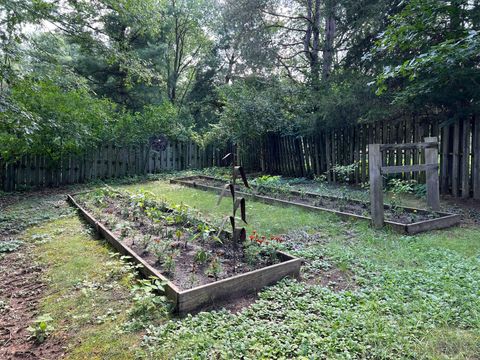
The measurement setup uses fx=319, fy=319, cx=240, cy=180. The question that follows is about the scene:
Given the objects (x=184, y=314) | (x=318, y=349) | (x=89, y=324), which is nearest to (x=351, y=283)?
(x=318, y=349)

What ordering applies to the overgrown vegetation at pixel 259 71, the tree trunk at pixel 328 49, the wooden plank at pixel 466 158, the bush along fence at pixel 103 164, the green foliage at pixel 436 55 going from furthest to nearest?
1. the tree trunk at pixel 328 49
2. the bush along fence at pixel 103 164
3. the wooden plank at pixel 466 158
4. the overgrown vegetation at pixel 259 71
5. the green foliage at pixel 436 55

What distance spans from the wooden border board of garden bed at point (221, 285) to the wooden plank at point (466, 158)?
4.80m

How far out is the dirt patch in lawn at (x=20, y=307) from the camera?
1.95m

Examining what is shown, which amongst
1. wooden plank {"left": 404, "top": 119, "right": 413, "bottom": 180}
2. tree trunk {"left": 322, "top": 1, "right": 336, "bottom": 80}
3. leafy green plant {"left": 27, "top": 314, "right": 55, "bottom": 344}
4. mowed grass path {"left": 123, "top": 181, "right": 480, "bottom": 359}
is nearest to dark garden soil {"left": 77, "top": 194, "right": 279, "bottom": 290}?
mowed grass path {"left": 123, "top": 181, "right": 480, "bottom": 359}

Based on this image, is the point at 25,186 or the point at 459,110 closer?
the point at 459,110

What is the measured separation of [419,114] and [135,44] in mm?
13594

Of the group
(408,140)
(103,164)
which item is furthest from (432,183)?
(103,164)

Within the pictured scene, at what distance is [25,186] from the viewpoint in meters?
8.50

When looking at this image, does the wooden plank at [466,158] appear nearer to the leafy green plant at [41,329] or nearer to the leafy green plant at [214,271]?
the leafy green plant at [214,271]

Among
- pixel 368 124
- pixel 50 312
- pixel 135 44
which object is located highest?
pixel 135 44

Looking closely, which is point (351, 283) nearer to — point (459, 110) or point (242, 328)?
point (242, 328)

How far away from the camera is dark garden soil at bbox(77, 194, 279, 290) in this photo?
2.75m

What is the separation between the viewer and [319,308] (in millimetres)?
2230

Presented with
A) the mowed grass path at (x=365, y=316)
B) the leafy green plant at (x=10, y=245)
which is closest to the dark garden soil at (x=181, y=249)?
the mowed grass path at (x=365, y=316)
